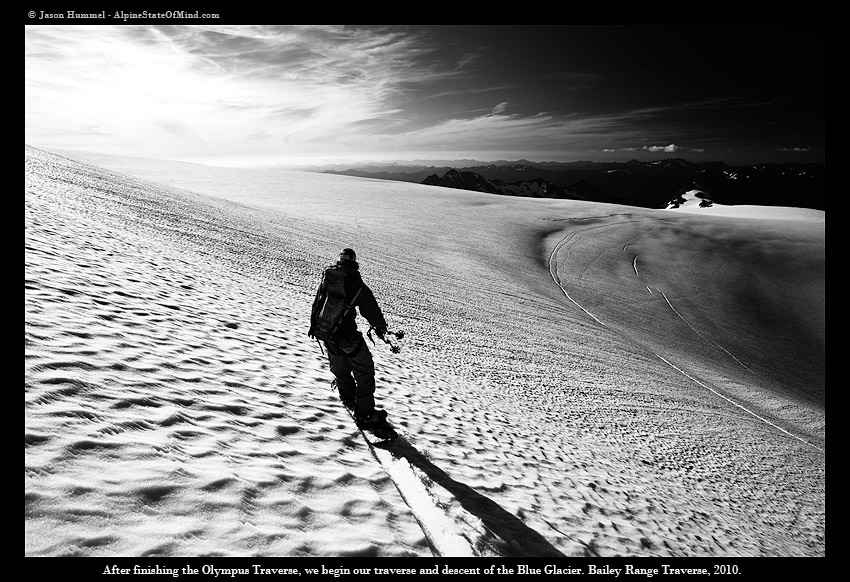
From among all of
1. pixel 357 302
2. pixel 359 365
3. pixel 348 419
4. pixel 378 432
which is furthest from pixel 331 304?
pixel 378 432

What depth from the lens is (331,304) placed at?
5871 millimetres

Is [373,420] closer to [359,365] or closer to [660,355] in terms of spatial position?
[359,365]

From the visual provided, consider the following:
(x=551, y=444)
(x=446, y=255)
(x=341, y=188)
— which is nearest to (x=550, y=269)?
(x=446, y=255)

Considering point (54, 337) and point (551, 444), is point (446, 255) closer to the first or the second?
point (551, 444)

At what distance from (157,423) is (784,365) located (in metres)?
28.1

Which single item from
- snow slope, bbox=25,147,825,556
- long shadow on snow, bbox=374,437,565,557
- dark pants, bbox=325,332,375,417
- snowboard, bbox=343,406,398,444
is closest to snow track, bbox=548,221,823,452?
snow slope, bbox=25,147,825,556

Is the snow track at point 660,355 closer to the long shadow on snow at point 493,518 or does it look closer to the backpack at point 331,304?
the long shadow on snow at point 493,518

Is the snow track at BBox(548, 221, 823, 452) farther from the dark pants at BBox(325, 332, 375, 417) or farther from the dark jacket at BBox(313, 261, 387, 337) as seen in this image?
the dark jacket at BBox(313, 261, 387, 337)

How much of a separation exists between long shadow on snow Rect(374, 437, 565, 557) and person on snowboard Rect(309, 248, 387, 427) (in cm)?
70

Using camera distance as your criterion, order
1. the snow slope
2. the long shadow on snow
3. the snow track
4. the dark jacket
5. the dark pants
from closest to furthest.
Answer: the snow slope → the long shadow on snow → the dark jacket → the dark pants → the snow track

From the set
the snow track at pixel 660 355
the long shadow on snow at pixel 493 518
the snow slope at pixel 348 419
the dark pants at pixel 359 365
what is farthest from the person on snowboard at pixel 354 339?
the snow track at pixel 660 355

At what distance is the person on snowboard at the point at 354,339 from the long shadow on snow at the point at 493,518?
2.28ft

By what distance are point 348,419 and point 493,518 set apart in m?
2.64

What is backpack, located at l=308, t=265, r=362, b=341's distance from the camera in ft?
19.0
